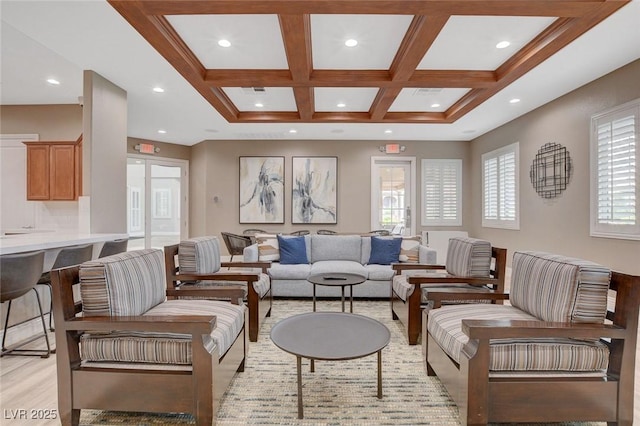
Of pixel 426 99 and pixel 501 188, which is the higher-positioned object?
pixel 426 99

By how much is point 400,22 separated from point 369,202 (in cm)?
456

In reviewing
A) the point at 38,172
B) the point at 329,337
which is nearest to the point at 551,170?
the point at 329,337

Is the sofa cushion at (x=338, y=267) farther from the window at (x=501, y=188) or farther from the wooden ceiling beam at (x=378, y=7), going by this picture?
the window at (x=501, y=188)

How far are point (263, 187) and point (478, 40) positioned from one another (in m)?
5.02

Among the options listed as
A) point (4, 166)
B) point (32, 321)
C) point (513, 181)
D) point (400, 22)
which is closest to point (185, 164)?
point (4, 166)

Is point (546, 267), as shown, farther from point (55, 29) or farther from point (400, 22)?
point (55, 29)

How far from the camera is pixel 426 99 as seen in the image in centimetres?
470

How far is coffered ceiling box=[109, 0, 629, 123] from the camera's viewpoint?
232 cm

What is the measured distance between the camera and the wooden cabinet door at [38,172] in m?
4.38

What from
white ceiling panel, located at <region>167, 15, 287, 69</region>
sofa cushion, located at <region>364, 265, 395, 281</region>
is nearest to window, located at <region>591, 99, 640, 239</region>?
sofa cushion, located at <region>364, 265, 395, 281</region>

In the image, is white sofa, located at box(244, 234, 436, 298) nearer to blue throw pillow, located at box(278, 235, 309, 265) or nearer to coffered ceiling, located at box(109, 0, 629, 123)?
blue throw pillow, located at box(278, 235, 309, 265)

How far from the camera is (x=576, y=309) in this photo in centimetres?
161

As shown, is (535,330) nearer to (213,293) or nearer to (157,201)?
(213,293)

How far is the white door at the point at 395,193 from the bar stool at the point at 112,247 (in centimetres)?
492
